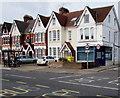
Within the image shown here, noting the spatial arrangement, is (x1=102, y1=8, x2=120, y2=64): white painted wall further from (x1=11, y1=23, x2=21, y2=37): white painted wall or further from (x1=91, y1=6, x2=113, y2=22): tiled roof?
(x1=11, y1=23, x2=21, y2=37): white painted wall

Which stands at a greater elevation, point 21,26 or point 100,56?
point 21,26

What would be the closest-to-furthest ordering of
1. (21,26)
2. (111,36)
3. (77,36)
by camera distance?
1. (77,36)
2. (111,36)
3. (21,26)

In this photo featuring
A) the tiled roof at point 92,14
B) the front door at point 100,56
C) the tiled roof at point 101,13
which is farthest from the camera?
the tiled roof at point 92,14

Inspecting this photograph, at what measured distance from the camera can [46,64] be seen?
24.8 metres

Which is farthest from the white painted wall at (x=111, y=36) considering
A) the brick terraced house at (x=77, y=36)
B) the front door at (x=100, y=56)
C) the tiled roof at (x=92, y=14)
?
the front door at (x=100, y=56)

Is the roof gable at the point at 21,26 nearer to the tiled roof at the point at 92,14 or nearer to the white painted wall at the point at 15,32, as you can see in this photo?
the white painted wall at the point at 15,32

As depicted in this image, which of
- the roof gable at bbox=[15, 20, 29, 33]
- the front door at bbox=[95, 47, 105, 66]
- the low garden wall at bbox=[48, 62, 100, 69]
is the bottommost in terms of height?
the low garden wall at bbox=[48, 62, 100, 69]

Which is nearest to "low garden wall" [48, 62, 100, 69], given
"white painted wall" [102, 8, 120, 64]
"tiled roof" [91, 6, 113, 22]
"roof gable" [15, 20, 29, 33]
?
"white painted wall" [102, 8, 120, 64]

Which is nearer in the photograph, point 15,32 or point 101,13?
point 101,13

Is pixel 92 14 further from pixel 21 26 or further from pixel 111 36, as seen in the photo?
pixel 21 26

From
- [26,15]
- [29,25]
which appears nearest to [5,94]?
[29,25]

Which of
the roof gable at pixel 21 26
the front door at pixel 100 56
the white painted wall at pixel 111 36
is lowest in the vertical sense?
the front door at pixel 100 56

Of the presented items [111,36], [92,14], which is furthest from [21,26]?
[111,36]

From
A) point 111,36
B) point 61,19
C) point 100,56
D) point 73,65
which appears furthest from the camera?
point 61,19
